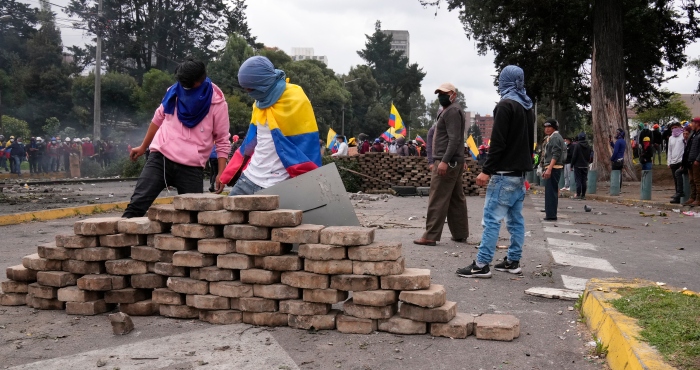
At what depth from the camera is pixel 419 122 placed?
154 metres

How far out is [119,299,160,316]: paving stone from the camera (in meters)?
4.61

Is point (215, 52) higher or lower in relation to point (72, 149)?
higher

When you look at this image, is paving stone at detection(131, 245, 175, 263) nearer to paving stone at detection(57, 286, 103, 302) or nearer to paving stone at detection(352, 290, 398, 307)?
paving stone at detection(57, 286, 103, 302)

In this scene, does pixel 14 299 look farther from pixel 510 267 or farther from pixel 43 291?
pixel 510 267

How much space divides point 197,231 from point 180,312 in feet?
1.95

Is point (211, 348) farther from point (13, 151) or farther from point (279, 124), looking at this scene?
point (13, 151)

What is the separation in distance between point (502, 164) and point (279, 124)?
2.25 metres

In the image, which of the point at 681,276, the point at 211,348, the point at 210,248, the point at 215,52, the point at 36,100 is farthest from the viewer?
the point at 215,52

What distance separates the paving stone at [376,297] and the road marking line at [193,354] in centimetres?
59

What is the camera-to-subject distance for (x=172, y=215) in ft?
14.8

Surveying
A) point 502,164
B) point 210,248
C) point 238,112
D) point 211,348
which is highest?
point 238,112

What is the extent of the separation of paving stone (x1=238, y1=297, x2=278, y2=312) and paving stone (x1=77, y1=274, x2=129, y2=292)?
3.12 feet

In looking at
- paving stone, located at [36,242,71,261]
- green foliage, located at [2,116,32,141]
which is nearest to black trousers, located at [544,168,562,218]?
paving stone, located at [36,242,71,261]

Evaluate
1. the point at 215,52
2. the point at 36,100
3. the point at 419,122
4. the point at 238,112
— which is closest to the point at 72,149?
the point at 238,112
